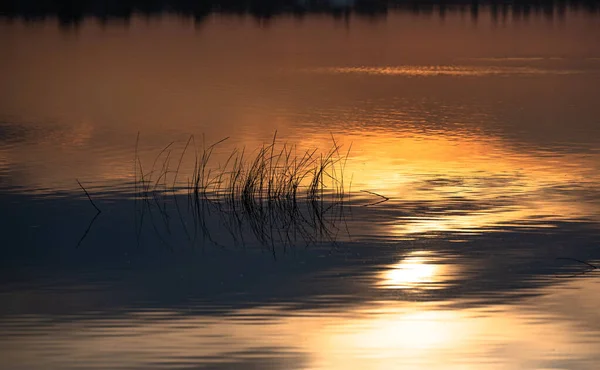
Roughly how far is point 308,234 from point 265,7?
171 feet

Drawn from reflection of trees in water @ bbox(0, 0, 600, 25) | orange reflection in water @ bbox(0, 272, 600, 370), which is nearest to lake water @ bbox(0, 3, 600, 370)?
orange reflection in water @ bbox(0, 272, 600, 370)

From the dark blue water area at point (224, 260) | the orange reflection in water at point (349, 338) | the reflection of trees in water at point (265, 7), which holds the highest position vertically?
the orange reflection in water at point (349, 338)

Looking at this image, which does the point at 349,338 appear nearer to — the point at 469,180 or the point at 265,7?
the point at 469,180

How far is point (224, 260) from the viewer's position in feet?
31.9

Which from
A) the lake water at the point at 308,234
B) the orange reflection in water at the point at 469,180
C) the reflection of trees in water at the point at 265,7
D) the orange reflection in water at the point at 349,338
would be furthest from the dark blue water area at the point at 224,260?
the reflection of trees in water at the point at 265,7

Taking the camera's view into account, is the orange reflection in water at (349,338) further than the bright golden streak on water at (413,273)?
No

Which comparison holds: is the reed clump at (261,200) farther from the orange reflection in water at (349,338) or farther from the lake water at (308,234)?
the orange reflection in water at (349,338)

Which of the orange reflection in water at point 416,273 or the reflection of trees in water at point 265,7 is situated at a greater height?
the orange reflection in water at point 416,273

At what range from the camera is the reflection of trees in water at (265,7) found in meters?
56.2

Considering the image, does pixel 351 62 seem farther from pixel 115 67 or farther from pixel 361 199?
pixel 361 199

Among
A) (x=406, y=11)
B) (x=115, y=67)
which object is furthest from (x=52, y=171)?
(x=406, y=11)

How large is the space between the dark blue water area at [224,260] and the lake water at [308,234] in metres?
0.03

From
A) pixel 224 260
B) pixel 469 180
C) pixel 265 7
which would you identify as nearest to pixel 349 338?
pixel 224 260

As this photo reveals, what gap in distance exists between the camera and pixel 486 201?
12.1m
